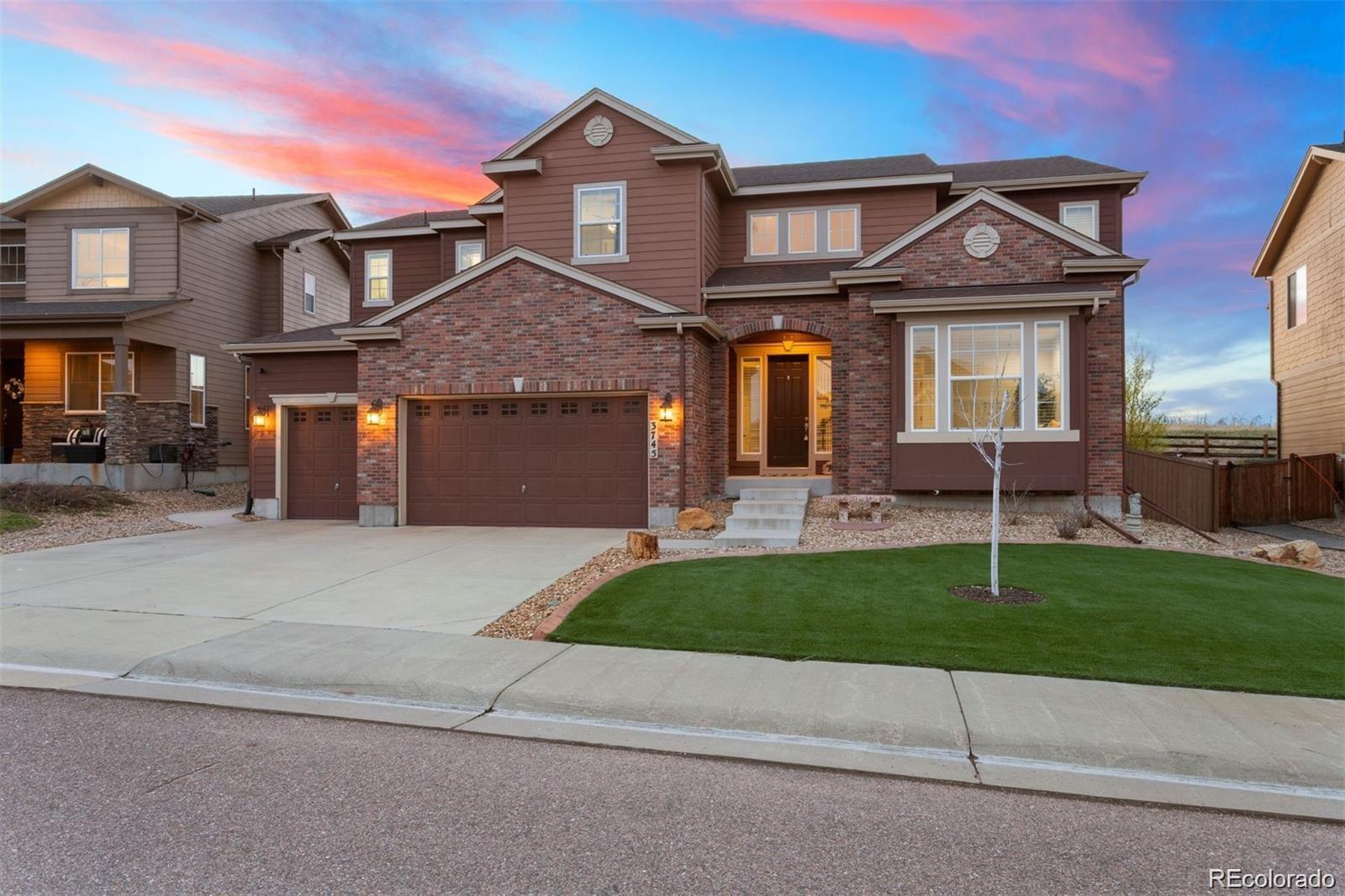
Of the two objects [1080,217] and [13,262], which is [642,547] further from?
[13,262]

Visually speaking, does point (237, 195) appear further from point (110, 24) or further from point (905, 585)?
point (905, 585)

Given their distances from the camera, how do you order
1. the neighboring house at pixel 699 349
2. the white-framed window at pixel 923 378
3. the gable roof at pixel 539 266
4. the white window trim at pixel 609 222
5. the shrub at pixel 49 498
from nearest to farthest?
the neighboring house at pixel 699 349
the white-framed window at pixel 923 378
the gable roof at pixel 539 266
the shrub at pixel 49 498
the white window trim at pixel 609 222

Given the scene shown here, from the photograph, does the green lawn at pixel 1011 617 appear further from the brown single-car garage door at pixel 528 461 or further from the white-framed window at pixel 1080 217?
the white-framed window at pixel 1080 217

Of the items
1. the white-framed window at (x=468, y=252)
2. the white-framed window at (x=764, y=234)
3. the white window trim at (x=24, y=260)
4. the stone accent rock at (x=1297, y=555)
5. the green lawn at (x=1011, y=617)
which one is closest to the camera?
the green lawn at (x=1011, y=617)

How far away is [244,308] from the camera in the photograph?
23.9 meters

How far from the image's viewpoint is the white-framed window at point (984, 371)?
13.3 metres

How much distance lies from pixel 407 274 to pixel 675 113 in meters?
Result: 8.25

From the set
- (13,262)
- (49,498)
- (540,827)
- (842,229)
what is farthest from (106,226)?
(540,827)

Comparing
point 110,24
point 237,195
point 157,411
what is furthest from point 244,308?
point 110,24

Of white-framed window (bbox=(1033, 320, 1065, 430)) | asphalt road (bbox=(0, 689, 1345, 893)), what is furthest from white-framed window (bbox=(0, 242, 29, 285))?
white-framed window (bbox=(1033, 320, 1065, 430))

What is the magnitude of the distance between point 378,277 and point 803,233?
11349 mm

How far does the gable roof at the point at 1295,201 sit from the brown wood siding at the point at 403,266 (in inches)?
864

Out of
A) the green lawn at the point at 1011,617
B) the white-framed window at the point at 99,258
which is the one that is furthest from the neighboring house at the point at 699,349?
the white-framed window at the point at 99,258

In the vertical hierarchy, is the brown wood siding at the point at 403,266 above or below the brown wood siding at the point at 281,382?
above
